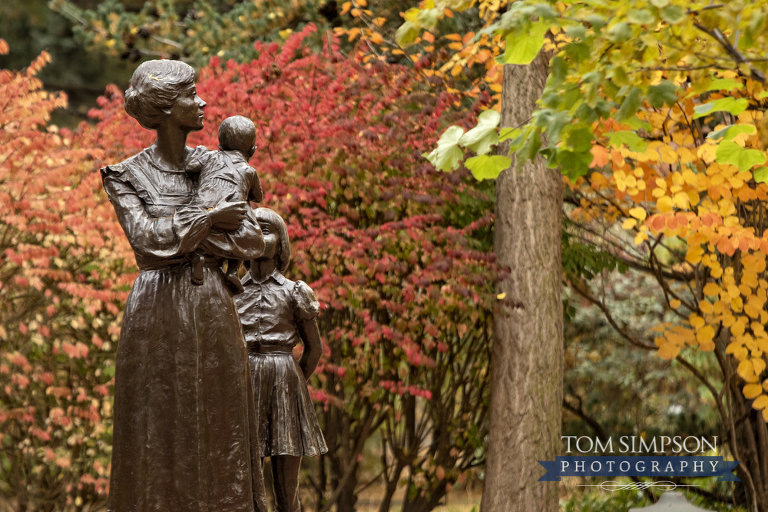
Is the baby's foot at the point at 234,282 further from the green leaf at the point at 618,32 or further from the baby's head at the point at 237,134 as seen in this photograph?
the green leaf at the point at 618,32

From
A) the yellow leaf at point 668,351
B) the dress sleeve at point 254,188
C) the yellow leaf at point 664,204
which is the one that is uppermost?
the yellow leaf at point 664,204

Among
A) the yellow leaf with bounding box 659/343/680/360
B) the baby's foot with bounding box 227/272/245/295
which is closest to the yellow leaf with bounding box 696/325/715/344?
the yellow leaf with bounding box 659/343/680/360

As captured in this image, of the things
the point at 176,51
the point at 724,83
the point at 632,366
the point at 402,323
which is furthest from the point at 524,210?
the point at 176,51

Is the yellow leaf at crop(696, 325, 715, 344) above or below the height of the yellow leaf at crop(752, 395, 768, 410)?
above

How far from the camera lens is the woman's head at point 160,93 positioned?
2.72 m

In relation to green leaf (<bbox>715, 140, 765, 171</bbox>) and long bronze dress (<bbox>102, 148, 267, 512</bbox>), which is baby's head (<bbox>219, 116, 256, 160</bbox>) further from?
green leaf (<bbox>715, 140, 765, 171</bbox>)

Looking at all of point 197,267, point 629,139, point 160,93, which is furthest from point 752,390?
point 160,93

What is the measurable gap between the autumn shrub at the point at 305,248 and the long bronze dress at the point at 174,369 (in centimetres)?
277

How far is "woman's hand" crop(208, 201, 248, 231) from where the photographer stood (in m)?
2.67

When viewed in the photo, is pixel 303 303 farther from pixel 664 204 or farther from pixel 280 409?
pixel 664 204

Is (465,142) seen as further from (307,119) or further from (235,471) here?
(307,119)

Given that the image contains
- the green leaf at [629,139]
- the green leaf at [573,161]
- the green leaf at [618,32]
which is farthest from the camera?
the green leaf at [573,161]

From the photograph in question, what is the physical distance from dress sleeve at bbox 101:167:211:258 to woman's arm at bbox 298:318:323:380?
4.58ft

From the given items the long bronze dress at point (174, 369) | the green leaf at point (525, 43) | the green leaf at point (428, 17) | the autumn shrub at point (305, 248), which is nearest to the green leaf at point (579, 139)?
the green leaf at point (525, 43)
